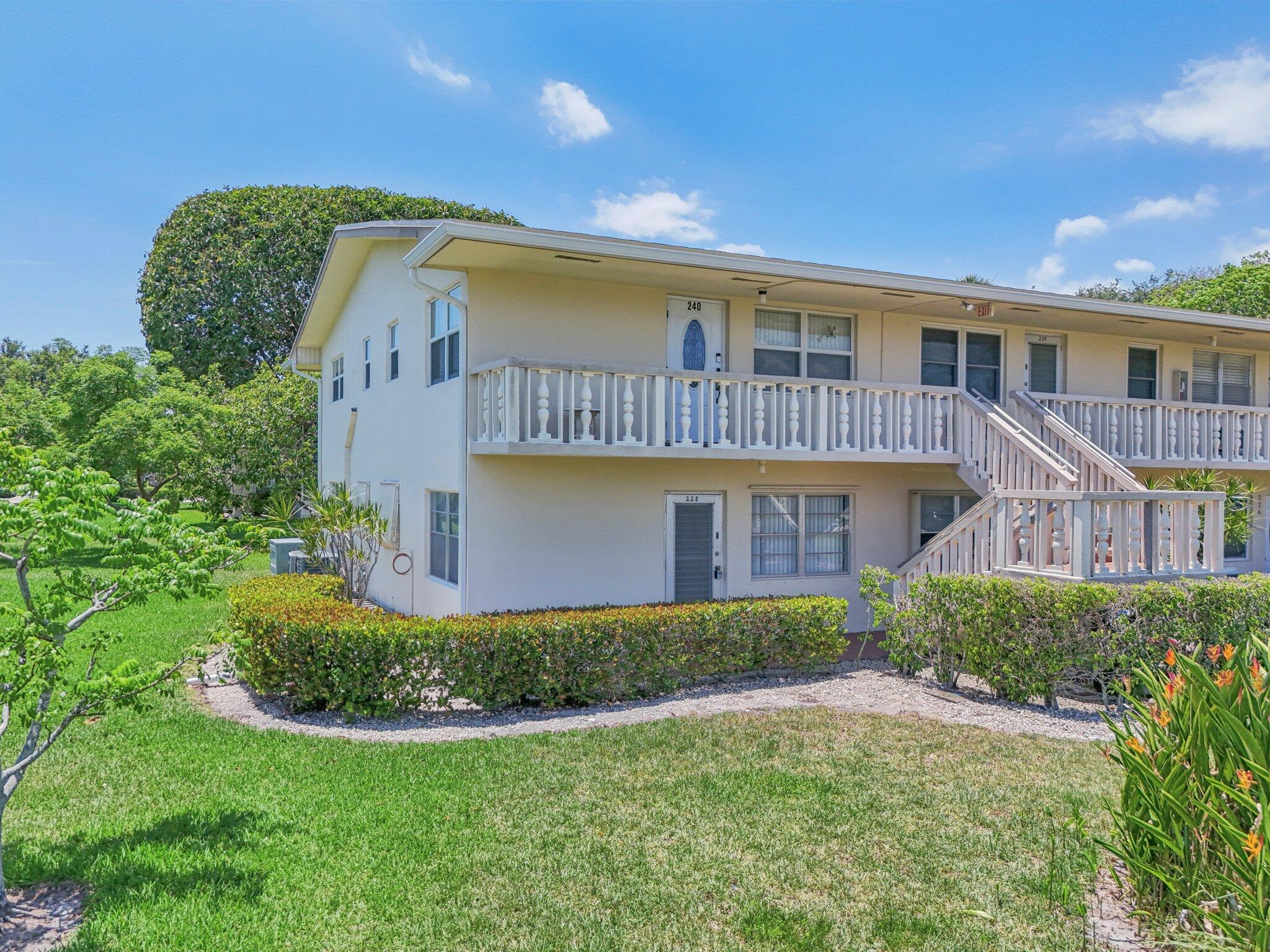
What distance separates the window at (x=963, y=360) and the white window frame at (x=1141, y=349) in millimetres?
3014

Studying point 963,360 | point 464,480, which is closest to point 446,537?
point 464,480

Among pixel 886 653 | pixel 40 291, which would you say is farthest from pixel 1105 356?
pixel 40 291

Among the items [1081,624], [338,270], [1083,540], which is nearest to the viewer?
[1081,624]

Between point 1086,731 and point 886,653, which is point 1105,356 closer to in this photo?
point 886,653

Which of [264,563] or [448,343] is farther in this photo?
[264,563]

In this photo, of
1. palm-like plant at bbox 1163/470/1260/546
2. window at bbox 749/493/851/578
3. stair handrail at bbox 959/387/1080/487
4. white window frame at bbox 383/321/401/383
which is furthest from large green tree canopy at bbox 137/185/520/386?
palm-like plant at bbox 1163/470/1260/546

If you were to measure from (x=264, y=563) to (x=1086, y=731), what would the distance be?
20245 mm

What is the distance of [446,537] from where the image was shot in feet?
36.4

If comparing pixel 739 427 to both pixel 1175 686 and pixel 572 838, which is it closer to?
pixel 572 838

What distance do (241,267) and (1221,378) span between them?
106 feet

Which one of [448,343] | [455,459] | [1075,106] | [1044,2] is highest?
[1075,106]

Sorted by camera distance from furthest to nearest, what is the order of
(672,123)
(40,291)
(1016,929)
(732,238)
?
1. (40,291)
2. (732,238)
3. (672,123)
4. (1016,929)

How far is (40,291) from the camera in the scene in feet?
128

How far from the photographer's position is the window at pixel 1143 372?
15.1 m
